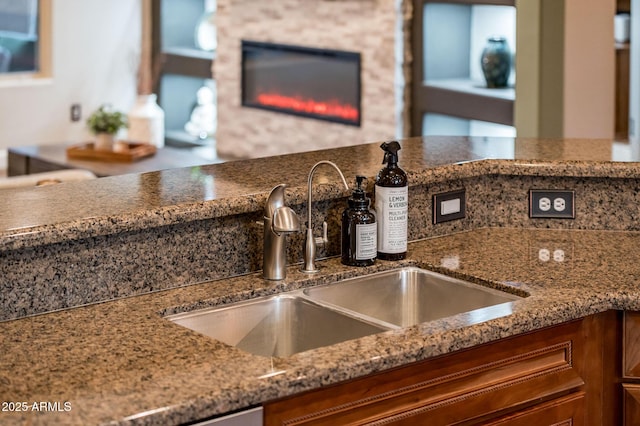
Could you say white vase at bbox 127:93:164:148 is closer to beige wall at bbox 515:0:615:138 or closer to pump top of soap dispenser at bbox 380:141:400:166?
beige wall at bbox 515:0:615:138

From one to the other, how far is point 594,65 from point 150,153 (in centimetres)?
267

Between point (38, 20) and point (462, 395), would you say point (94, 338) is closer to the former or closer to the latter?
point (462, 395)

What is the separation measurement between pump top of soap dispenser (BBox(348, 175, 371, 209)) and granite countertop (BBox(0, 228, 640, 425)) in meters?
0.14

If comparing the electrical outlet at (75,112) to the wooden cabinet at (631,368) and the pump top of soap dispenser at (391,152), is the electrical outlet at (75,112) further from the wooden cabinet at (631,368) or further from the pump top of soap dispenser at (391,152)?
the wooden cabinet at (631,368)

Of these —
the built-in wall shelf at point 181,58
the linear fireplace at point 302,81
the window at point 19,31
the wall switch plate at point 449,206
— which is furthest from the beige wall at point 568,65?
the window at point 19,31

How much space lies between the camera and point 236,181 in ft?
7.61

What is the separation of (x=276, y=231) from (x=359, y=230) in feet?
0.76

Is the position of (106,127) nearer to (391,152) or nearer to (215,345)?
(391,152)

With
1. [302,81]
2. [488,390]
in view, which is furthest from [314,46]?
[488,390]

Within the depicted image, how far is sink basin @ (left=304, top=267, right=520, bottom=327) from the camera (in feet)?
7.15

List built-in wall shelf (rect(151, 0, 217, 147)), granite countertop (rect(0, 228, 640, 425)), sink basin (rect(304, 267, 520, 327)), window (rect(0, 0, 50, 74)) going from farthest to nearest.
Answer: built-in wall shelf (rect(151, 0, 217, 147)) → window (rect(0, 0, 50, 74)) → sink basin (rect(304, 267, 520, 327)) → granite countertop (rect(0, 228, 640, 425))

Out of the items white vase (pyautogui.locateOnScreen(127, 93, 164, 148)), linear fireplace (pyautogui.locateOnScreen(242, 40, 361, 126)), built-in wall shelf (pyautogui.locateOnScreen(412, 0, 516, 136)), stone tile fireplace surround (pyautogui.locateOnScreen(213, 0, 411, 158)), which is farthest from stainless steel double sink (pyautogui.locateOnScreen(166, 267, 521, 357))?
white vase (pyautogui.locateOnScreen(127, 93, 164, 148))

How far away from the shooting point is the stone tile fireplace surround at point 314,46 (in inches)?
258

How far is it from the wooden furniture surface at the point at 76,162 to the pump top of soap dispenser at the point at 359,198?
355cm
